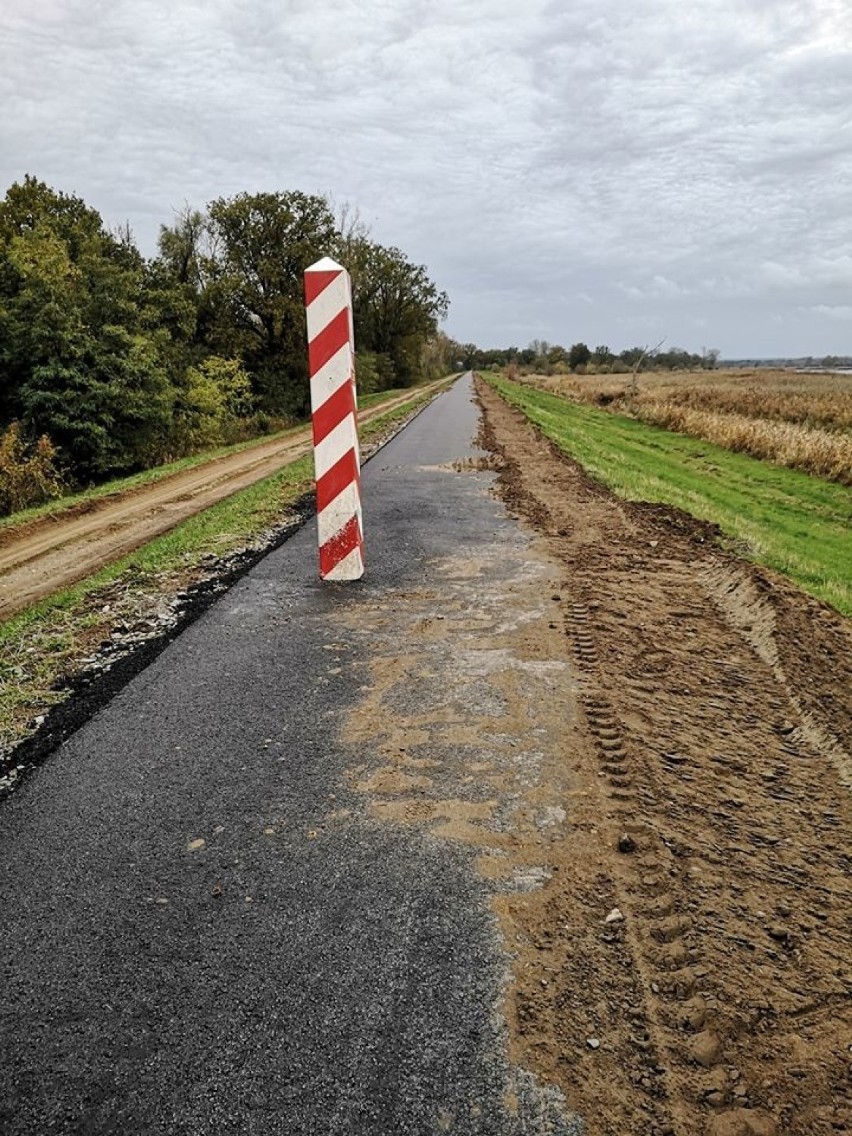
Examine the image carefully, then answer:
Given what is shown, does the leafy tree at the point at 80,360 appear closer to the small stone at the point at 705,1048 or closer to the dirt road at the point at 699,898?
the dirt road at the point at 699,898

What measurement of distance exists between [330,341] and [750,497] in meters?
11.9

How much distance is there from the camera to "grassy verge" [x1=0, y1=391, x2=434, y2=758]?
12.9 feet

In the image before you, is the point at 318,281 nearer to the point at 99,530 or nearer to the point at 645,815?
the point at 645,815

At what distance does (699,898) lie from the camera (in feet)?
7.42

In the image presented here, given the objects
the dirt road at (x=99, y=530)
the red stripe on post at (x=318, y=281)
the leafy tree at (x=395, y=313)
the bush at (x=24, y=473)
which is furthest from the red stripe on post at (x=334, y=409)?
the leafy tree at (x=395, y=313)

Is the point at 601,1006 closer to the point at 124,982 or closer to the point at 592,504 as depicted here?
the point at 124,982

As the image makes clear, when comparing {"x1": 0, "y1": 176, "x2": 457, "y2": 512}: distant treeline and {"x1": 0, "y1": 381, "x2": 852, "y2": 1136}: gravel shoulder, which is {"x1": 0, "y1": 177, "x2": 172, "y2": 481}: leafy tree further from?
{"x1": 0, "y1": 381, "x2": 852, "y2": 1136}: gravel shoulder

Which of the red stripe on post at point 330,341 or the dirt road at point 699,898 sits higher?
the red stripe on post at point 330,341

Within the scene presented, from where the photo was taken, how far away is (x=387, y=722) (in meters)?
3.44

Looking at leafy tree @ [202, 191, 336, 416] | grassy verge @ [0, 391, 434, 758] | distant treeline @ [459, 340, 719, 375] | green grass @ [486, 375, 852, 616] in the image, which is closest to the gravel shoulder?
grassy verge @ [0, 391, 434, 758]

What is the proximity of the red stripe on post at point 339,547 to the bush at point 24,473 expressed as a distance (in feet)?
35.9

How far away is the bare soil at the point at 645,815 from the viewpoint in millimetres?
1720

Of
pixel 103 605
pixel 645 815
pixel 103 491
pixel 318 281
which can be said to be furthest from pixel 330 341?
pixel 103 491

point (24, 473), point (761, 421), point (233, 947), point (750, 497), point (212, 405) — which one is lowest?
point (750, 497)
